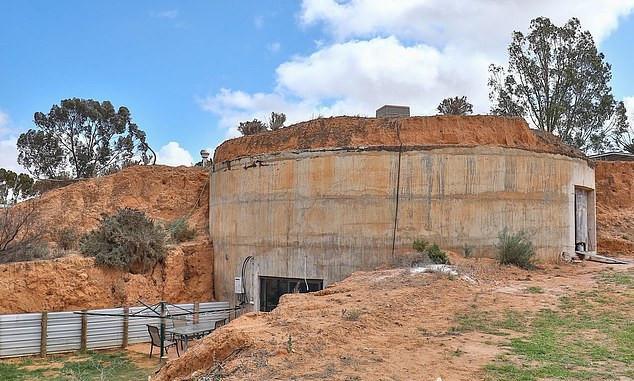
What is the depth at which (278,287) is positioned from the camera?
16578 mm

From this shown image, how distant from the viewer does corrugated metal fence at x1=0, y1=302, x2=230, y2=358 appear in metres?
14.0

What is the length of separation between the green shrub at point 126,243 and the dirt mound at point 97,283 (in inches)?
12.2

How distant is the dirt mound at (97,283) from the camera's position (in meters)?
15.5

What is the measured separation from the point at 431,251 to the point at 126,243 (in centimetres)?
940

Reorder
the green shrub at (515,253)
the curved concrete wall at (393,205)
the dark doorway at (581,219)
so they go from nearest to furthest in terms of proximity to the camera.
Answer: the green shrub at (515,253) < the curved concrete wall at (393,205) < the dark doorway at (581,219)

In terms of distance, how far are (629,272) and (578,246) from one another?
3.44 meters

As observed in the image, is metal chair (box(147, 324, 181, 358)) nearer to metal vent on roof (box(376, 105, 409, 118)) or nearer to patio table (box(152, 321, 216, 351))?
patio table (box(152, 321, 216, 351))

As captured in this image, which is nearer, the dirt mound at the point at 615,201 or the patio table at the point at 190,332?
the patio table at the point at 190,332

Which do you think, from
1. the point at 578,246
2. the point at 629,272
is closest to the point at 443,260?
the point at 629,272

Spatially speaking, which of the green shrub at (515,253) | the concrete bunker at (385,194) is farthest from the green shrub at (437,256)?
the green shrub at (515,253)

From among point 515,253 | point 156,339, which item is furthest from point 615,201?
point 156,339

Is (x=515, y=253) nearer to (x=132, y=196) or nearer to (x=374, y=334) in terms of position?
(x=374, y=334)

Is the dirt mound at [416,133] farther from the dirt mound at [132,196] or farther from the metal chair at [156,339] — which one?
the dirt mound at [132,196]

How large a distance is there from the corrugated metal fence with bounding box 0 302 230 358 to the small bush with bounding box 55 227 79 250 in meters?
4.61
